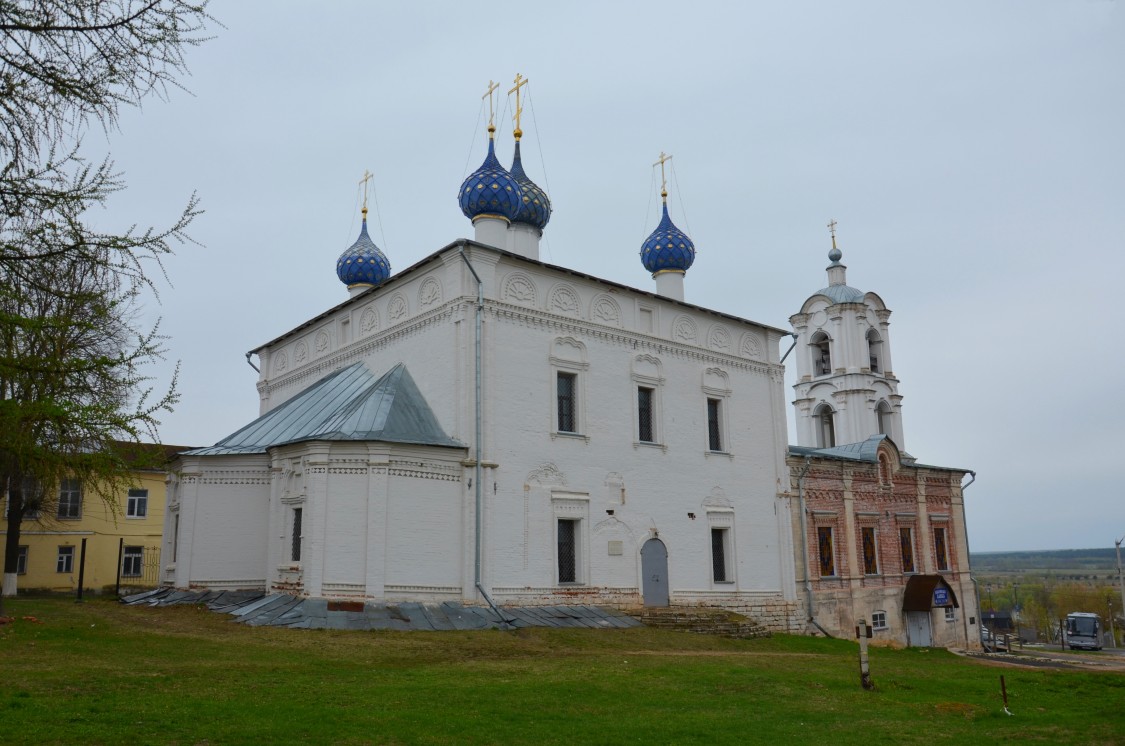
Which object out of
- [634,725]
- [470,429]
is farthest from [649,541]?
[634,725]

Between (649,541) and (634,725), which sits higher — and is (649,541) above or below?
above

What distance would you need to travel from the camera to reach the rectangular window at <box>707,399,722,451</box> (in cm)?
2212

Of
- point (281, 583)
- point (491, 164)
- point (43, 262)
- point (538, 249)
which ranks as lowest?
point (281, 583)

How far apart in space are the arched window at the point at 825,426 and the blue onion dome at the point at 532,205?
14220 millimetres

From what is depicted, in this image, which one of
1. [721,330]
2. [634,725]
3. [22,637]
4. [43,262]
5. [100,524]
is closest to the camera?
[43,262]

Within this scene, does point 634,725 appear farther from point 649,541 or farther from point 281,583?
point 649,541

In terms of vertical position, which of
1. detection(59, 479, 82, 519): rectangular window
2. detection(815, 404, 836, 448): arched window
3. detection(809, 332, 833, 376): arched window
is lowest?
detection(59, 479, 82, 519): rectangular window

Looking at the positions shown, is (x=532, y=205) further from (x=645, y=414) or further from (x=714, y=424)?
(x=714, y=424)

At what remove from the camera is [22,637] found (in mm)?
11820

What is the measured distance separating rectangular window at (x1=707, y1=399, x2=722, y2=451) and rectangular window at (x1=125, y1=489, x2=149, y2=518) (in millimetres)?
18678

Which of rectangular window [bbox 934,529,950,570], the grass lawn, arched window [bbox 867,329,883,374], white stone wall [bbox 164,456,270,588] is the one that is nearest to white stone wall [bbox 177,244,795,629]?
white stone wall [bbox 164,456,270,588]

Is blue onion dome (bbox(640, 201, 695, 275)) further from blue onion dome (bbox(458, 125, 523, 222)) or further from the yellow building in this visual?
the yellow building

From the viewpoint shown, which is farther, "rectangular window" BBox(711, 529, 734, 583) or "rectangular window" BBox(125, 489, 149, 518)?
"rectangular window" BBox(125, 489, 149, 518)

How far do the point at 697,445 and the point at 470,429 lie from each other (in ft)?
21.0
